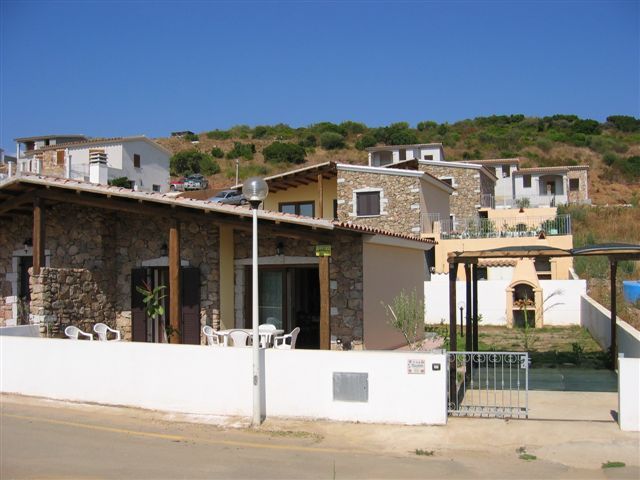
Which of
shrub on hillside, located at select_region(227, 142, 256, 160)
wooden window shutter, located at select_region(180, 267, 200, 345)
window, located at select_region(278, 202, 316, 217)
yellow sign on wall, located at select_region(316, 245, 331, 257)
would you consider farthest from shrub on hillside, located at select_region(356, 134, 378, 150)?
yellow sign on wall, located at select_region(316, 245, 331, 257)

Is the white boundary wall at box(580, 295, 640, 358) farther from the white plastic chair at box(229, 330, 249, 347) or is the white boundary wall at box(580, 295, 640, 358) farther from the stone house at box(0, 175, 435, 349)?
the white plastic chair at box(229, 330, 249, 347)

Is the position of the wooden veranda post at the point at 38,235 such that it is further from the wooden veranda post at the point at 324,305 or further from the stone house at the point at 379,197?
the stone house at the point at 379,197

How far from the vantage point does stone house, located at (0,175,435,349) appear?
14.1 meters

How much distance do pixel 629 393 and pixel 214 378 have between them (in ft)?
20.1

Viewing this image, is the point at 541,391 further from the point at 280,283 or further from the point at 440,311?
the point at 440,311

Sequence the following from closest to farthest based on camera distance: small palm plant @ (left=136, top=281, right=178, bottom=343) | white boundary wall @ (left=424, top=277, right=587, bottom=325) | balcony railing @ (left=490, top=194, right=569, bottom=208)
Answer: small palm plant @ (left=136, top=281, right=178, bottom=343) → white boundary wall @ (left=424, top=277, right=587, bottom=325) → balcony railing @ (left=490, top=194, right=569, bottom=208)

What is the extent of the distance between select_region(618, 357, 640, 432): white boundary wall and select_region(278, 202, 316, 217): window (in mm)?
18433

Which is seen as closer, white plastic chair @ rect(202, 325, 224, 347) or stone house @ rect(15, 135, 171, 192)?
white plastic chair @ rect(202, 325, 224, 347)

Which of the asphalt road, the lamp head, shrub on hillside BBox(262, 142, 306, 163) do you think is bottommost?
the asphalt road

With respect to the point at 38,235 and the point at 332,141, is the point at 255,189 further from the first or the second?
the point at 332,141

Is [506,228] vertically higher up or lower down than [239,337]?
higher up

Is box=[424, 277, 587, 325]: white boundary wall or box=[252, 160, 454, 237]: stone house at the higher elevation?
box=[252, 160, 454, 237]: stone house

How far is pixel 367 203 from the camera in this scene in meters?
29.9

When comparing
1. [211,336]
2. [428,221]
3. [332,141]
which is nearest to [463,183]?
[428,221]
